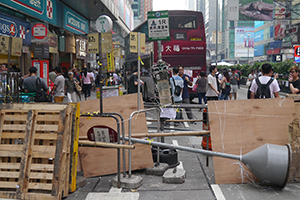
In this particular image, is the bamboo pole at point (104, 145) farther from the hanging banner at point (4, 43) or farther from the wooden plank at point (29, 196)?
the hanging banner at point (4, 43)

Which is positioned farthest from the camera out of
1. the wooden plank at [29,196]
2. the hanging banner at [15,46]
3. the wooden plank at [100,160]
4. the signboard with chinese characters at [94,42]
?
the hanging banner at [15,46]

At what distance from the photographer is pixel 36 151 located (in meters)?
4.51

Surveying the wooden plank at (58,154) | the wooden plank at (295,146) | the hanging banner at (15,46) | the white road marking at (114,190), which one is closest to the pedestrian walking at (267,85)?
the wooden plank at (295,146)

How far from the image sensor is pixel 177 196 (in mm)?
4656

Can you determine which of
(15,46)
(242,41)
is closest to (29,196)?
(15,46)

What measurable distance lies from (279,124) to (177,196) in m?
1.98

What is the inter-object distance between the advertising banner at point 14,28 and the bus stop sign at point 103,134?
875 centimetres

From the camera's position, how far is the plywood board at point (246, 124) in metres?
5.26

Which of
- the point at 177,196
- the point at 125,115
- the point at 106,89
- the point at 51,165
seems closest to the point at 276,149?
the point at 177,196

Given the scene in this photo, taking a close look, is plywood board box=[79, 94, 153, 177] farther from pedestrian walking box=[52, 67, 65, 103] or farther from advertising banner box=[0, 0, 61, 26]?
advertising banner box=[0, 0, 61, 26]

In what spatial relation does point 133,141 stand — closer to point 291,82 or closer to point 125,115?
point 125,115

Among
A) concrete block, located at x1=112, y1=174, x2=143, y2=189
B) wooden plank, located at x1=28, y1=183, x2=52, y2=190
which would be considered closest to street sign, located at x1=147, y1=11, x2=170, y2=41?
concrete block, located at x1=112, y1=174, x2=143, y2=189

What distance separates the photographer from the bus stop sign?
16.6 ft

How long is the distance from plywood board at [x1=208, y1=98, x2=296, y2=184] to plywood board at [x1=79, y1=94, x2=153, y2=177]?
117 cm
